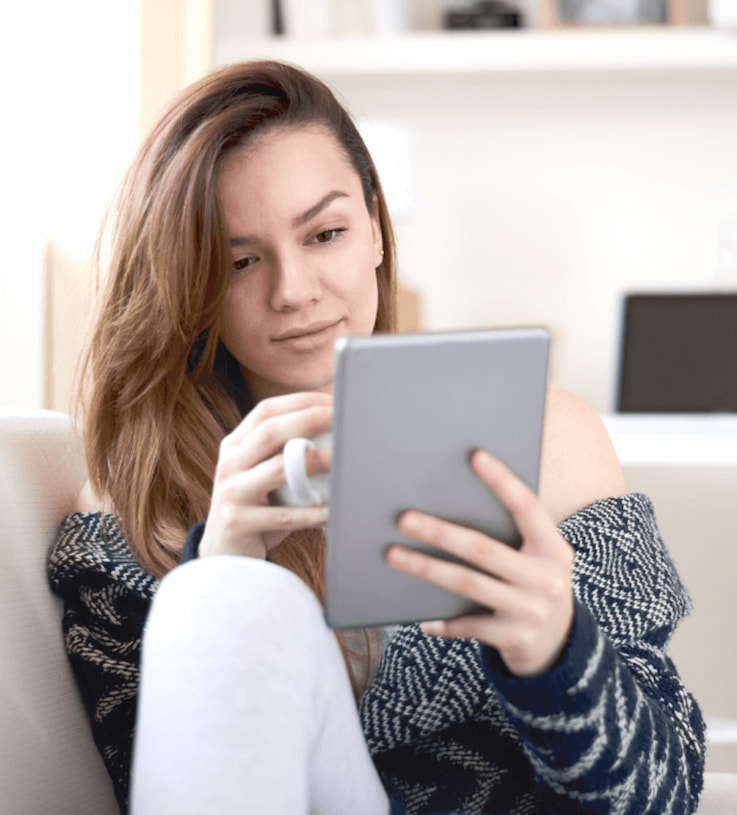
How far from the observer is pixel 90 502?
109 centimetres

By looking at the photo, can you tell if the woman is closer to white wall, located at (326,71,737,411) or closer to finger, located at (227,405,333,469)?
finger, located at (227,405,333,469)

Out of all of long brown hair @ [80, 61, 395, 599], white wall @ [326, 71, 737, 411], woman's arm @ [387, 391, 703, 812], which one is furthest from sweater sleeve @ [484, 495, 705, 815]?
white wall @ [326, 71, 737, 411]

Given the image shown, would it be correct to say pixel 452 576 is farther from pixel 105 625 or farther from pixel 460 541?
pixel 105 625

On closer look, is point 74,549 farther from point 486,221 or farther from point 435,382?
point 486,221

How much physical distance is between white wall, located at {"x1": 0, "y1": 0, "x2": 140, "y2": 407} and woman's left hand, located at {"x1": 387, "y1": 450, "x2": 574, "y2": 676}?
123cm

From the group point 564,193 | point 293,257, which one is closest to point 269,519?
point 293,257

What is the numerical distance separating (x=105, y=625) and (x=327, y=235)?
1.45 ft

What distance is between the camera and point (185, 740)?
600 mm

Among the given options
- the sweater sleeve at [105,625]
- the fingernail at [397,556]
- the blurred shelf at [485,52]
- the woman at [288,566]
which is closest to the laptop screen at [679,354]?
the blurred shelf at [485,52]

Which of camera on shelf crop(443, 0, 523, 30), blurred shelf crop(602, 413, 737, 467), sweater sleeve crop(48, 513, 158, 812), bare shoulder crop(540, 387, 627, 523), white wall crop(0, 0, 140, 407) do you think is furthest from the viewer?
camera on shelf crop(443, 0, 523, 30)

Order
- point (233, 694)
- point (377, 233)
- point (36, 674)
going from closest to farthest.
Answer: point (233, 694)
point (36, 674)
point (377, 233)

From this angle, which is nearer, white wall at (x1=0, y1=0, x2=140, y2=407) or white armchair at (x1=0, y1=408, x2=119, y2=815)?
white armchair at (x1=0, y1=408, x2=119, y2=815)

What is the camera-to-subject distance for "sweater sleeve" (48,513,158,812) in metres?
0.93

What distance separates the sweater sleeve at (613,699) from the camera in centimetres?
67
